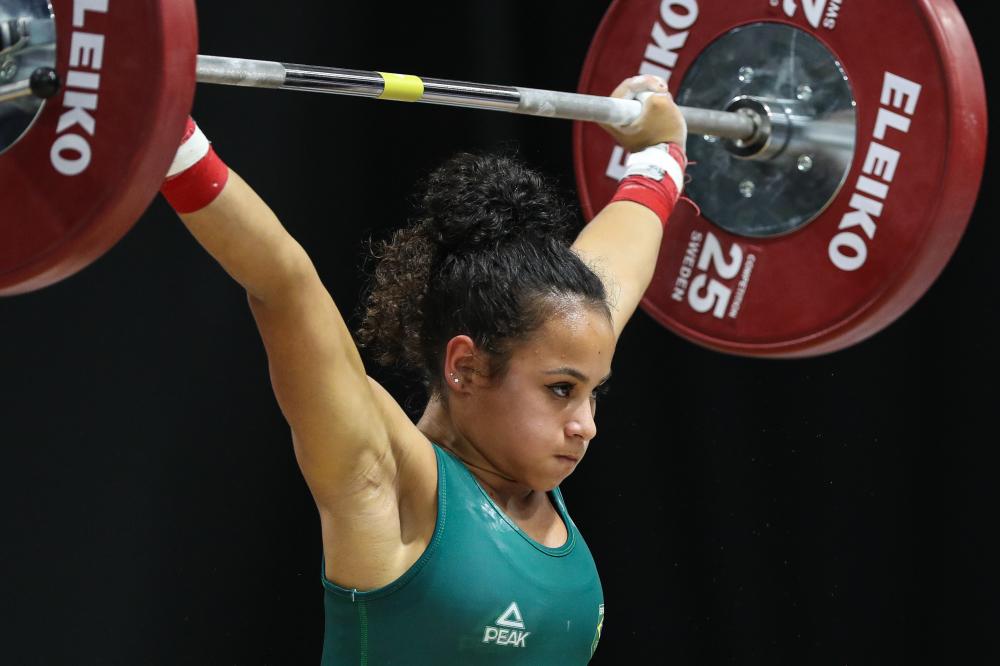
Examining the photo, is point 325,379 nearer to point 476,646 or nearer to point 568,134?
point 476,646

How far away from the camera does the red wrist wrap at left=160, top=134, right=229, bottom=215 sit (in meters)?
1.65

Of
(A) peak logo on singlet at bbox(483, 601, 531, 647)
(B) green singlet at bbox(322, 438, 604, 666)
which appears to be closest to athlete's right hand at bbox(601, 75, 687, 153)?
(B) green singlet at bbox(322, 438, 604, 666)

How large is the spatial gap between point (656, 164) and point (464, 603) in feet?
3.40

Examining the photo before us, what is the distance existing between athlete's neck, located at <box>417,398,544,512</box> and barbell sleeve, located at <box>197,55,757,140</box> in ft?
1.57

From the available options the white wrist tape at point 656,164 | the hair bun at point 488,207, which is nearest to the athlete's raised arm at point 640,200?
the white wrist tape at point 656,164

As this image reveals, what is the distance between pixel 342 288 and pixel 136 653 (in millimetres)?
921

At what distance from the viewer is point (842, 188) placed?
2758 mm

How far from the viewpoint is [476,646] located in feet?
6.56

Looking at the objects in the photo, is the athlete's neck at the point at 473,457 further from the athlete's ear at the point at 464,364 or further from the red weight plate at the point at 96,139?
the red weight plate at the point at 96,139

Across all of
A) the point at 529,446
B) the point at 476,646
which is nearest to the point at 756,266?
the point at 529,446

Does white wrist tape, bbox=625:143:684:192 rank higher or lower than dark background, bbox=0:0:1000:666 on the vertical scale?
higher

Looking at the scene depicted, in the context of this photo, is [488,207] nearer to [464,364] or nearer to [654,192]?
[464,364]

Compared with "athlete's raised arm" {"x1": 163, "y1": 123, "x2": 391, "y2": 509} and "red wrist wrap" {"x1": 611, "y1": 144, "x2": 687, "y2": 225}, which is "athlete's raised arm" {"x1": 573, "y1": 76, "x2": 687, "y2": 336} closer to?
"red wrist wrap" {"x1": 611, "y1": 144, "x2": 687, "y2": 225}

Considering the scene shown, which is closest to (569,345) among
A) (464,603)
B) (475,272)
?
(475,272)
